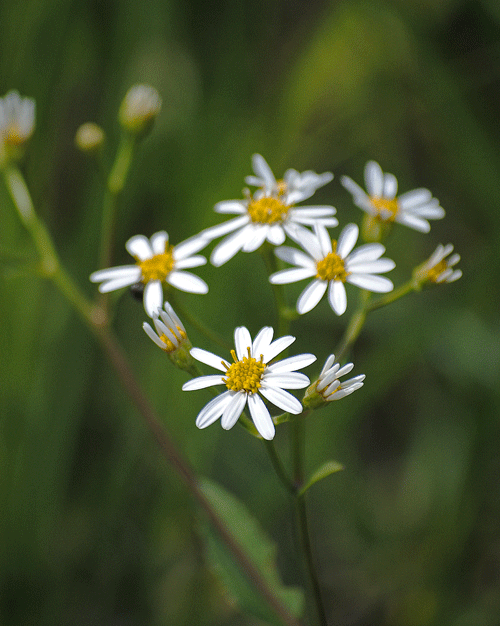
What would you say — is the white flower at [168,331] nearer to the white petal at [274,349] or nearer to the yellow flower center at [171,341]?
the yellow flower center at [171,341]

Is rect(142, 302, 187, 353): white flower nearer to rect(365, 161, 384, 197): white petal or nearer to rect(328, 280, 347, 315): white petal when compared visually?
rect(328, 280, 347, 315): white petal

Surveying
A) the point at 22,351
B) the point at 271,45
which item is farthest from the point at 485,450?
the point at 271,45

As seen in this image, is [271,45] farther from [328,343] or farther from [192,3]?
[328,343]

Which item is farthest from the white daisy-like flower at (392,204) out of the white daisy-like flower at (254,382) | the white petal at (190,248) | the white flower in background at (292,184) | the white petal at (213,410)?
the white petal at (213,410)

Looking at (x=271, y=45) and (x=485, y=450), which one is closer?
(x=485, y=450)

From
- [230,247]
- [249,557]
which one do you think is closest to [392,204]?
[230,247]

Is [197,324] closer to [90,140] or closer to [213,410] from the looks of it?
[213,410]
